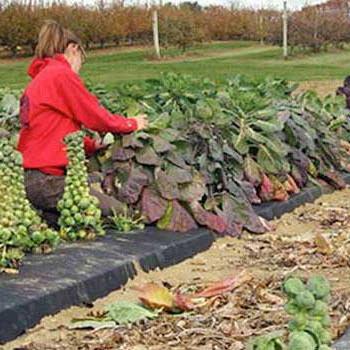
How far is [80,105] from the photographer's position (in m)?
6.55

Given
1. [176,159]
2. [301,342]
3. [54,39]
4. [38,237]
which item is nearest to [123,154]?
[176,159]

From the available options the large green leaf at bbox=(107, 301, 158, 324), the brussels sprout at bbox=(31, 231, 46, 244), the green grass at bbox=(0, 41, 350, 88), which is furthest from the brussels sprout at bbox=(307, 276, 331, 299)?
the green grass at bbox=(0, 41, 350, 88)

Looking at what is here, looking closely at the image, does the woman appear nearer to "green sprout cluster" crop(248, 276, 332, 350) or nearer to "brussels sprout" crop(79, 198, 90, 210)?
"brussels sprout" crop(79, 198, 90, 210)

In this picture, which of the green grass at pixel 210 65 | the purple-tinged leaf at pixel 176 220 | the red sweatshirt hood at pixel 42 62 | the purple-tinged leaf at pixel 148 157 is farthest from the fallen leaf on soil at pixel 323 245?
the green grass at pixel 210 65

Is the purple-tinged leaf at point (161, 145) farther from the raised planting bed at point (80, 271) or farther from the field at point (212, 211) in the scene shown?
the raised planting bed at point (80, 271)

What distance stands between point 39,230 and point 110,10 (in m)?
42.7

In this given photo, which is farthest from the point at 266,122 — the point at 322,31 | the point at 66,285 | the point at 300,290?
the point at 322,31

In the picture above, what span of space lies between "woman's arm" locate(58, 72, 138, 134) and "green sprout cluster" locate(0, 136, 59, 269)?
777 mm

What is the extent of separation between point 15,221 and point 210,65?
30043 millimetres

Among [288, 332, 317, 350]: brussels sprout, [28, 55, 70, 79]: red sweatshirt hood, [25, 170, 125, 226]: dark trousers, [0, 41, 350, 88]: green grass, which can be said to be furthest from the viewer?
[0, 41, 350, 88]: green grass

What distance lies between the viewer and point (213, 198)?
290 inches

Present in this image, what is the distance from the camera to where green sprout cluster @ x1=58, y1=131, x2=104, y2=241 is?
6230mm

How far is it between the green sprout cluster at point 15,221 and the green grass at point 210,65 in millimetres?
17695

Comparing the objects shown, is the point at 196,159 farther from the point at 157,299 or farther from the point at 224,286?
the point at 157,299
